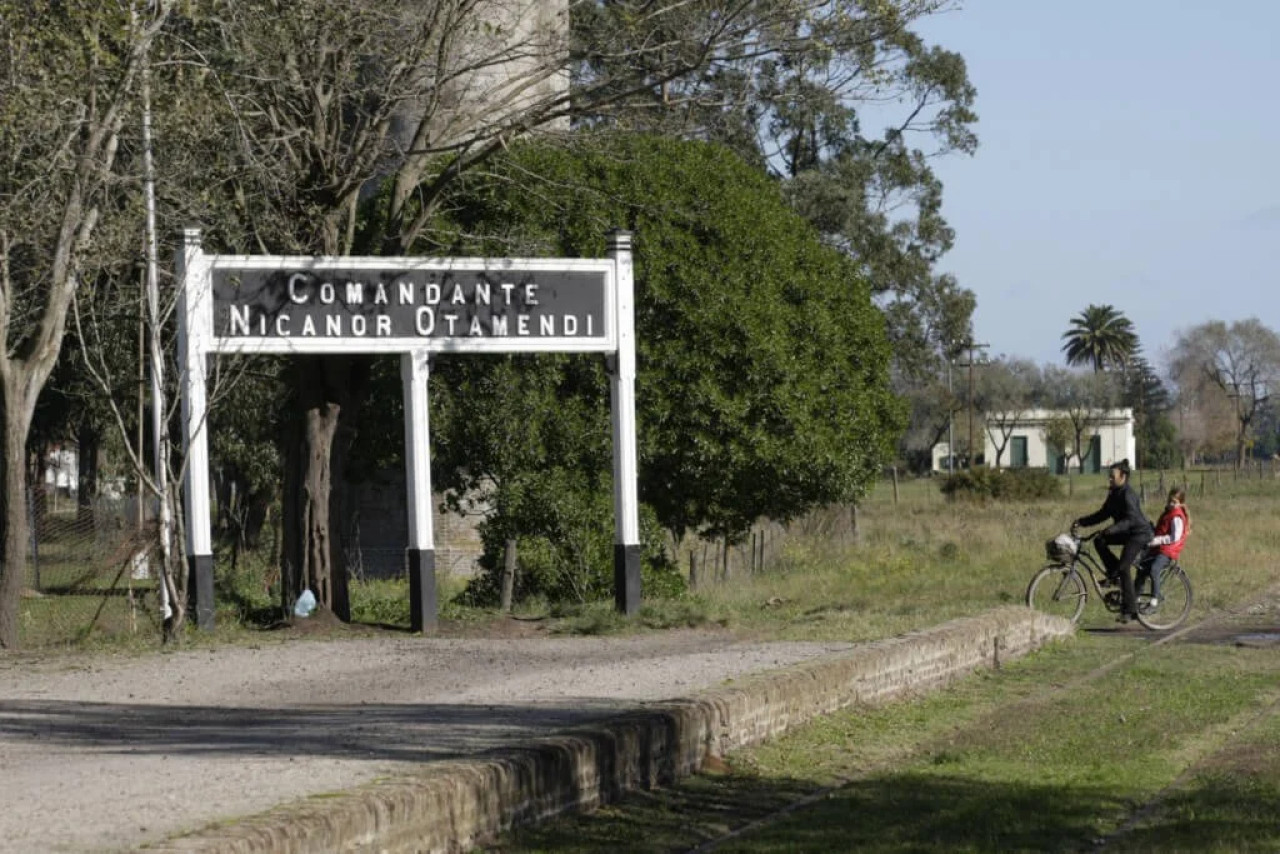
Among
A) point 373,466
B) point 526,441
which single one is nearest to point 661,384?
point 526,441

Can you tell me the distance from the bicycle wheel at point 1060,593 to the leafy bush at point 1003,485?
138ft

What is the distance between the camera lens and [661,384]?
77.0 feet

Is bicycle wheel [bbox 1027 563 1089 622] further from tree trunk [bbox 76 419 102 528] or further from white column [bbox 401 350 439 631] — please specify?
tree trunk [bbox 76 419 102 528]

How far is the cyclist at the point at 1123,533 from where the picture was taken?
62.2ft

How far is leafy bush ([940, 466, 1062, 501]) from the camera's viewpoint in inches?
2425

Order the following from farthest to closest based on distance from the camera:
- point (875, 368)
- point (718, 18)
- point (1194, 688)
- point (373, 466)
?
point (875, 368) < point (373, 466) < point (718, 18) < point (1194, 688)

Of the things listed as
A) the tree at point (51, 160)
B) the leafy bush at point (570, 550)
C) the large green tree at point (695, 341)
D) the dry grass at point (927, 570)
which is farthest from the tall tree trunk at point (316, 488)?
the leafy bush at point (570, 550)

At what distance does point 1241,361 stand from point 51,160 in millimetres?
111436

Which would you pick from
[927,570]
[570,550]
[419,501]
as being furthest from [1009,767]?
[927,570]

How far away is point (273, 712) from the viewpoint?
11344mm

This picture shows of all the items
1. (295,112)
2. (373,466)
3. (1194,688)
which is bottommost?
(1194,688)

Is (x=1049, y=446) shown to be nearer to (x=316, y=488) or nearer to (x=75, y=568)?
(x=75, y=568)

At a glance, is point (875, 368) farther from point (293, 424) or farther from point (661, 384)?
point (293, 424)

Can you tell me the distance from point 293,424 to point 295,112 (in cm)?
319
